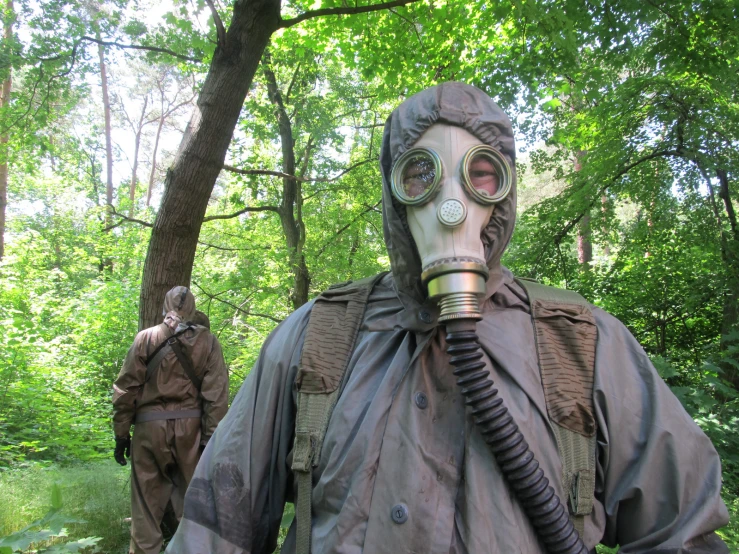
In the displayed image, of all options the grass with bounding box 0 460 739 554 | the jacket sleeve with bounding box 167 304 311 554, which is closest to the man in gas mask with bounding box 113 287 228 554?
the grass with bounding box 0 460 739 554

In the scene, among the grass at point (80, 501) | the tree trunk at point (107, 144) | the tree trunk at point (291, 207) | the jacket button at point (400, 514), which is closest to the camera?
the jacket button at point (400, 514)

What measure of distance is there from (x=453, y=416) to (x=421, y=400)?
0.09m

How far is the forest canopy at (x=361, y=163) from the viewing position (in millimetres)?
4840

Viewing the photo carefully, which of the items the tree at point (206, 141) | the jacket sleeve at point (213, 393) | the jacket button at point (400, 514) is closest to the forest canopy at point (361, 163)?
the tree at point (206, 141)

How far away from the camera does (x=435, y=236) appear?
1469 millimetres

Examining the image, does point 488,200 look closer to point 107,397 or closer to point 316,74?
point 316,74

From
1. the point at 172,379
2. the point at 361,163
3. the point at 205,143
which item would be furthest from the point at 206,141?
the point at 361,163

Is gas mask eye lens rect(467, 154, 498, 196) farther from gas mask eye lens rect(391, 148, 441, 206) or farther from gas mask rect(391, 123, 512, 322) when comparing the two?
gas mask eye lens rect(391, 148, 441, 206)

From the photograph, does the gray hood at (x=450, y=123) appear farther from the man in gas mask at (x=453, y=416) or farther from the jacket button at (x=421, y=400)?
the jacket button at (x=421, y=400)

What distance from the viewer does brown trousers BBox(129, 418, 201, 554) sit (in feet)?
15.7

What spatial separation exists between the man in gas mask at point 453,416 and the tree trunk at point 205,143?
127 inches

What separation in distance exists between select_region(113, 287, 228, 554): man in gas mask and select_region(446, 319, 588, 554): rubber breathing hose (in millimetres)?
3984

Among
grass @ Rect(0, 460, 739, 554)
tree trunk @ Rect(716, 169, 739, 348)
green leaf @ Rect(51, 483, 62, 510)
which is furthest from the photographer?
tree trunk @ Rect(716, 169, 739, 348)

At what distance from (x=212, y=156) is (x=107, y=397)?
9.17 meters
